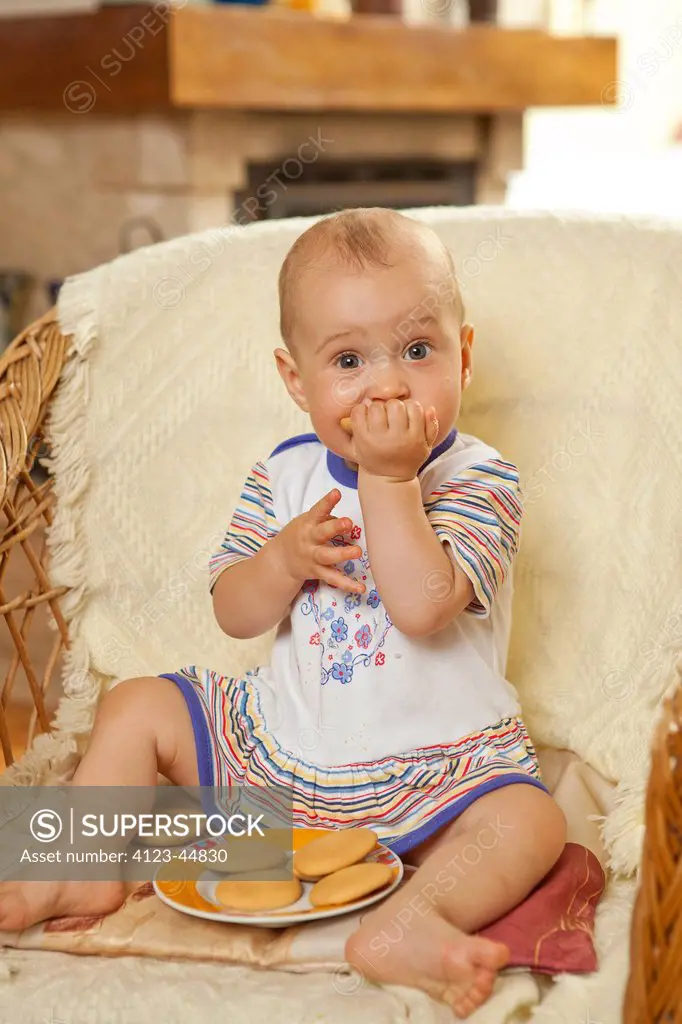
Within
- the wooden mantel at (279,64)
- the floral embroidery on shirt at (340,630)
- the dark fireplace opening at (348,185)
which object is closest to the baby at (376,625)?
the floral embroidery on shirt at (340,630)

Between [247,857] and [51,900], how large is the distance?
0.48ft

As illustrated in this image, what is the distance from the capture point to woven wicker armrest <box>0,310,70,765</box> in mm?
1157

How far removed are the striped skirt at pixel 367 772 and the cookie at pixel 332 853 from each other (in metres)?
0.04

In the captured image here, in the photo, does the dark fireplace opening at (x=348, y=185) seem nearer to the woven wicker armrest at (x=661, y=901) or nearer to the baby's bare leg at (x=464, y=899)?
the baby's bare leg at (x=464, y=899)

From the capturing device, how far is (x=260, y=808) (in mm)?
1037

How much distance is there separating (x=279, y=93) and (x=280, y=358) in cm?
171

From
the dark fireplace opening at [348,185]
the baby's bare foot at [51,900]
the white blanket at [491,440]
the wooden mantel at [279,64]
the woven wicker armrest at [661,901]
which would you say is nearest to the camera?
the woven wicker armrest at [661,901]

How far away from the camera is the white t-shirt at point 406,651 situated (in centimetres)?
101

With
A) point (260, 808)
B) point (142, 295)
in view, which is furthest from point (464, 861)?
point (142, 295)

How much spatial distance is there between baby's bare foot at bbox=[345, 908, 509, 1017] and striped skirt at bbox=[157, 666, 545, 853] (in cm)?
12

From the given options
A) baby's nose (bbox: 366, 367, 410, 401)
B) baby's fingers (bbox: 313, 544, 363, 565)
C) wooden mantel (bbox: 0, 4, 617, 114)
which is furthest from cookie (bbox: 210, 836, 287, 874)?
wooden mantel (bbox: 0, 4, 617, 114)

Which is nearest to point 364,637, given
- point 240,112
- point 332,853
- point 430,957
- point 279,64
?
point 332,853

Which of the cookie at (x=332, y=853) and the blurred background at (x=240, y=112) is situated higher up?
the blurred background at (x=240, y=112)

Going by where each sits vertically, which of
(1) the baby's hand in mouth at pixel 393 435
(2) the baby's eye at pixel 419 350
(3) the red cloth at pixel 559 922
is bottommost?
(3) the red cloth at pixel 559 922
